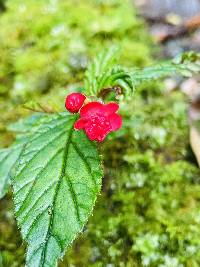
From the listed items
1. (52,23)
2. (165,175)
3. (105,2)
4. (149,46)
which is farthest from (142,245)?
(105,2)

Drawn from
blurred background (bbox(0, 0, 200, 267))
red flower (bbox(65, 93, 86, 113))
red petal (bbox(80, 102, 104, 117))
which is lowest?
blurred background (bbox(0, 0, 200, 267))

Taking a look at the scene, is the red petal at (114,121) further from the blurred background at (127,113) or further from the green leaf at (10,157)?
the blurred background at (127,113)

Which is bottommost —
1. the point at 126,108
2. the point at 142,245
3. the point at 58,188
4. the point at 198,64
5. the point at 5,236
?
the point at 142,245

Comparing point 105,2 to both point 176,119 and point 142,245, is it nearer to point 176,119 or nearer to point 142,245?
point 176,119

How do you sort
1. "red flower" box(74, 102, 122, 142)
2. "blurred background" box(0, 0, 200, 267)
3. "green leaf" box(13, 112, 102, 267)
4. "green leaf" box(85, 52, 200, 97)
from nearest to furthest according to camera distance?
"green leaf" box(13, 112, 102, 267), "red flower" box(74, 102, 122, 142), "green leaf" box(85, 52, 200, 97), "blurred background" box(0, 0, 200, 267)

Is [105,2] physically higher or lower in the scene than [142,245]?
higher

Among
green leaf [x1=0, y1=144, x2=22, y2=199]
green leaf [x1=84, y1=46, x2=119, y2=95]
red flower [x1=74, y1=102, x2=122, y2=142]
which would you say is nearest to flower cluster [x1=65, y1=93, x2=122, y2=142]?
red flower [x1=74, y1=102, x2=122, y2=142]

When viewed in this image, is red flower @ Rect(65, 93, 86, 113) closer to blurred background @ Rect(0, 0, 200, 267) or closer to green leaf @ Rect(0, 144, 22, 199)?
blurred background @ Rect(0, 0, 200, 267)
